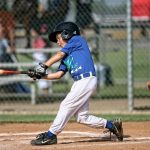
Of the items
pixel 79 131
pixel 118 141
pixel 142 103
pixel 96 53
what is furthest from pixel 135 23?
pixel 118 141

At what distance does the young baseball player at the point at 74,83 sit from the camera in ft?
23.5

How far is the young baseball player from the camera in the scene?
7.17m

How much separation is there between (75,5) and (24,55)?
2275mm

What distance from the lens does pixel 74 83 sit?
24.1 feet

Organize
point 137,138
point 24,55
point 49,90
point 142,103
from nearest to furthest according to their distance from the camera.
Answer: point 137,138
point 142,103
point 49,90
point 24,55

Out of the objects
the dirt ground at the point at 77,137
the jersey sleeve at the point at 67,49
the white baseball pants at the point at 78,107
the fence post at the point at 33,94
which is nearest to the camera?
the dirt ground at the point at 77,137

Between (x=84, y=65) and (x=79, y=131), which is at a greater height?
(x=84, y=65)

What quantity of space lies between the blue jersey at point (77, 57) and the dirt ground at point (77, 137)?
893mm

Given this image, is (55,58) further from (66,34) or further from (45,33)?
(45,33)

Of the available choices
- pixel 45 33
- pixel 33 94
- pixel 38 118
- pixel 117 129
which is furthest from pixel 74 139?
pixel 45 33

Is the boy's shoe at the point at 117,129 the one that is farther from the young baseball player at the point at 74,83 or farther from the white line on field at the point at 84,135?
the white line on field at the point at 84,135

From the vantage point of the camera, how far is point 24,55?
14.9 metres

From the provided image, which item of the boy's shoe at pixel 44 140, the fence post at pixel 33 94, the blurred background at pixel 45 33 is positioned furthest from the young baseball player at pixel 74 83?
the fence post at pixel 33 94

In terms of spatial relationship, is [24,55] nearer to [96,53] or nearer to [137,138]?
[96,53]
